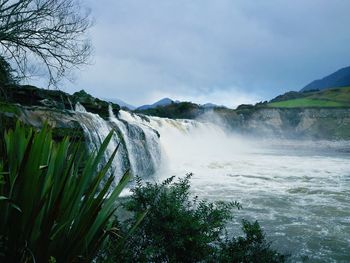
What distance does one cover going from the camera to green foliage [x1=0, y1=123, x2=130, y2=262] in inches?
83.4

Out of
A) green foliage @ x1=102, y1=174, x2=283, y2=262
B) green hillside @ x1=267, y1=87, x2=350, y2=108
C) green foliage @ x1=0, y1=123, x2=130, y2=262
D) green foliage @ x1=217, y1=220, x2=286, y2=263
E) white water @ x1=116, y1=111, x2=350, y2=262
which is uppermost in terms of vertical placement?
green hillside @ x1=267, y1=87, x2=350, y2=108

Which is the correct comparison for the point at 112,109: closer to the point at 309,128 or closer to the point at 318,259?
the point at 318,259

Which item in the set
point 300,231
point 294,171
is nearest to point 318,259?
point 300,231

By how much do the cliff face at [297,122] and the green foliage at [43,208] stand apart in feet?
174

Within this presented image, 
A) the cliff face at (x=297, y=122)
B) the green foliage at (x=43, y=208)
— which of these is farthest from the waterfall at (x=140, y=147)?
the cliff face at (x=297, y=122)

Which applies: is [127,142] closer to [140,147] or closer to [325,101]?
[140,147]

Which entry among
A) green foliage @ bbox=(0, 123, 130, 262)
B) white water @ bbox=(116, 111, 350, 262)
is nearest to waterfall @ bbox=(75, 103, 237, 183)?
white water @ bbox=(116, 111, 350, 262)

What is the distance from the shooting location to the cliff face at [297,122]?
52562 mm

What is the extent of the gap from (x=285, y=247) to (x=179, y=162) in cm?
1669

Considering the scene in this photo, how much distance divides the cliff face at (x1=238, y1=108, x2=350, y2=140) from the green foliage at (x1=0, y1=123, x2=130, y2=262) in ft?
174

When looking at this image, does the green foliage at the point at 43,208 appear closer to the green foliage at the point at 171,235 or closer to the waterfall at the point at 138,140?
the green foliage at the point at 171,235

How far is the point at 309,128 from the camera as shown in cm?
5362

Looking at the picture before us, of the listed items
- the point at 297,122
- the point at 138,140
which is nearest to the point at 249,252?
the point at 138,140

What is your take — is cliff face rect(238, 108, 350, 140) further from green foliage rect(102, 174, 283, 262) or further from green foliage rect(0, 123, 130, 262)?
green foliage rect(0, 123, 130, 262)
